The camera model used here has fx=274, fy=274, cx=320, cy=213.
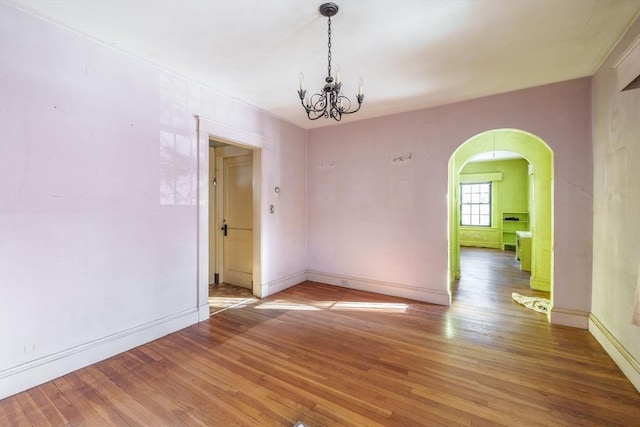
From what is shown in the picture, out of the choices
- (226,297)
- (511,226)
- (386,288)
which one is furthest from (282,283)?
(511,226)

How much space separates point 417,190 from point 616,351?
2557 mm

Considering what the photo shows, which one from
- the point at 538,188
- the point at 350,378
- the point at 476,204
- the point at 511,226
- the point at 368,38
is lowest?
the point at 350,378

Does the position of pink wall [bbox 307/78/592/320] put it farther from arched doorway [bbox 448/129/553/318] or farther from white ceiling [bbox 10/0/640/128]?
arched doorway [bbox 448/129/553/318]

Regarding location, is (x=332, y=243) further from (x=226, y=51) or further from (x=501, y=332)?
(x=226, y=51)

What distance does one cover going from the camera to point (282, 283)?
455 centimetres

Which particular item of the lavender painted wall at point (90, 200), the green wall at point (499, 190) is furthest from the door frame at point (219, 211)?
the green wall at point (499, 190)

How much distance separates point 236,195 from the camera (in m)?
4.74

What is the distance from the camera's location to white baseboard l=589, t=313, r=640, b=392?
2092mm

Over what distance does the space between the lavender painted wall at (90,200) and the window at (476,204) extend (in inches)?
347

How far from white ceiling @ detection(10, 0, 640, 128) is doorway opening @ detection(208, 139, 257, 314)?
152cm

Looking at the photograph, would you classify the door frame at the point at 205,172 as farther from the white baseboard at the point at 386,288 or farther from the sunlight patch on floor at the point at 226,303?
the white baseboard at the point at 386,288

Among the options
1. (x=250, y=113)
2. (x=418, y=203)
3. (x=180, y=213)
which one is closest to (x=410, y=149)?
(x=418, y=203)

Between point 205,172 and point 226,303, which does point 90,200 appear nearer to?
point 205,172

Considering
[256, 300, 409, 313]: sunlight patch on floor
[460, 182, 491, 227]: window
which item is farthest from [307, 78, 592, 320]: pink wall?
[460, 182, 491, 227]: window
